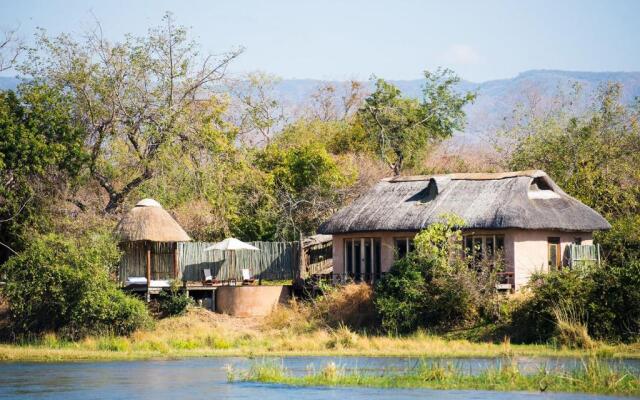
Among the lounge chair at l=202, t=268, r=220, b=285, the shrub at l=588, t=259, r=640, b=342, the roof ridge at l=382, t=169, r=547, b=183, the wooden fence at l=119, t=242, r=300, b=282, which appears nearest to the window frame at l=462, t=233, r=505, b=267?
the roof ridge at l=382, t=169, r=547, b=183

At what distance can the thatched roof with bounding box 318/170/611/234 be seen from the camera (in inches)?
1483

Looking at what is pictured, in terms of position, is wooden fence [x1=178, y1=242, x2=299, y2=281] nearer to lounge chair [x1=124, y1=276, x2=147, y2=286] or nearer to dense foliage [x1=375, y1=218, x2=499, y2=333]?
lounge chair [x1=124, y1=276, x2=147, y2=286]

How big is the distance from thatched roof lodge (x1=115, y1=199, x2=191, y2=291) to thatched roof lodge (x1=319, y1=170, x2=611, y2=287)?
535 centimetres

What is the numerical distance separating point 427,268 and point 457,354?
530 cm

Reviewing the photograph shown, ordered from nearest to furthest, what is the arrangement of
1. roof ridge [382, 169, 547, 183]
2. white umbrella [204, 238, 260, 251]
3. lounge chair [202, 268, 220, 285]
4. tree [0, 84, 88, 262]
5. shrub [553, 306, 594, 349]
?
1. shrub [553, 306, 594, 349]
2. roof ridge [382, 169, 547, 183]
3. tree [0, 84, 88, 262]
4. white umbrella [204, 238, 260, 251]
5. lounge chair [202, 268, 220, 285]

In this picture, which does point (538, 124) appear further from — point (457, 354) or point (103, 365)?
point (103, 365)

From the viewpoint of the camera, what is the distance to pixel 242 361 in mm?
31859

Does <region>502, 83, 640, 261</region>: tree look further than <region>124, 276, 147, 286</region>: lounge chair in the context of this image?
Yes

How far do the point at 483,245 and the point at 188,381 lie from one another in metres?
13.8

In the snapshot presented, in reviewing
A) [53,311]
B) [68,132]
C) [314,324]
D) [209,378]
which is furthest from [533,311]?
[68,132]

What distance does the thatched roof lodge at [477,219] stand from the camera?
37.7 meters

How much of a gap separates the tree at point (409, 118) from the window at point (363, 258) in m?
13.7

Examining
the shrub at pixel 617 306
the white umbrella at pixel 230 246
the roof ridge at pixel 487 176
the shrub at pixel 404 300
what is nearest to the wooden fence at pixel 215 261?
the white umbrella at pixel 230 246

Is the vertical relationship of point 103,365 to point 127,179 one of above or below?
below
